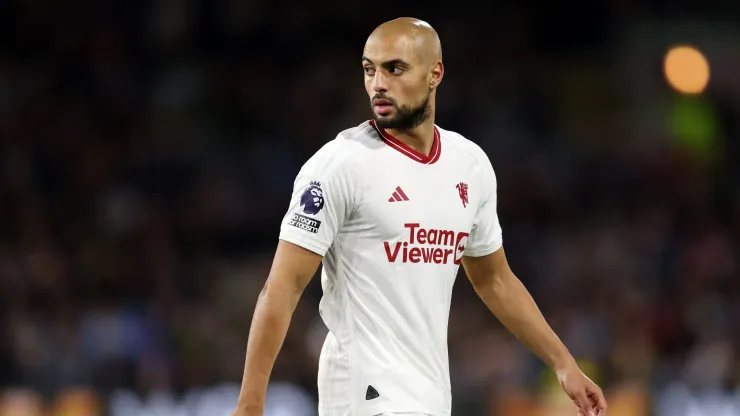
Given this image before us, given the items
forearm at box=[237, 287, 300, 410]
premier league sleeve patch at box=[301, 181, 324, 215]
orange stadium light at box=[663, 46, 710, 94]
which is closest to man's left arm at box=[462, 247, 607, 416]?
premier league sleeve patch at box=[301, 181, 324, 215]

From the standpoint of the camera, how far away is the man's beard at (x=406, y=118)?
4543mm

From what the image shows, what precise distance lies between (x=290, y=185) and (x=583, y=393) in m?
6.53

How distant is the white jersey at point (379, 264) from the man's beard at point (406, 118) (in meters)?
0.08

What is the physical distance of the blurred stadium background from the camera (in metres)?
9.33

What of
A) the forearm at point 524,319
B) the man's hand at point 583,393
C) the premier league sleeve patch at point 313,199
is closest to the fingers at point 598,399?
the man's hand at point 583,393

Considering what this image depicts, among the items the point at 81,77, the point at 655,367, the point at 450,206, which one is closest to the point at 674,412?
the point at 655,367

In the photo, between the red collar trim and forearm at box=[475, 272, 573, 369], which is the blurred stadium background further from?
the red collar trim

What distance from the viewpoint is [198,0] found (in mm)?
12977

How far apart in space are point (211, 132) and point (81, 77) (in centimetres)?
158

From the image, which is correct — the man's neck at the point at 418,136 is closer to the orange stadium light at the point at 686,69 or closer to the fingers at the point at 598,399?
the fingers at the point at 598,399

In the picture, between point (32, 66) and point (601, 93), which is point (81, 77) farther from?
point (601, 93)

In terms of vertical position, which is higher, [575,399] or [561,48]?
[561,48]

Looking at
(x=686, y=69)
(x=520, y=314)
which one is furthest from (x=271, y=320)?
(x=686, y=69)

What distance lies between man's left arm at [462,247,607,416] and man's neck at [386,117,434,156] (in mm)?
607
